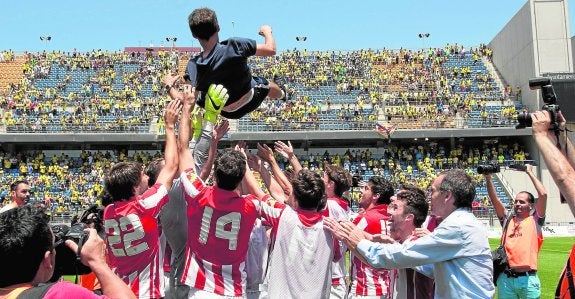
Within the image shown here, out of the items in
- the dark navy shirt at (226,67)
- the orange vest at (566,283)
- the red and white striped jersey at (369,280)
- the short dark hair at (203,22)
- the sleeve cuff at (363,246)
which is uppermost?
the short dark hair at (203,22)

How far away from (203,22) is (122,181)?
4.60ft

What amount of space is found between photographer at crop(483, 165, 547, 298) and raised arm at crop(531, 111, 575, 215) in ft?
11.5

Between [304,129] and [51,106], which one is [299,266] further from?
[51,106]

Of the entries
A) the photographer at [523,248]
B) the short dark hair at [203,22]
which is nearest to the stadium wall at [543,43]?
the photographer at [523,248]

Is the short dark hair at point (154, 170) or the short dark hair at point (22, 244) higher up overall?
the short dark hair at point (154, 170)

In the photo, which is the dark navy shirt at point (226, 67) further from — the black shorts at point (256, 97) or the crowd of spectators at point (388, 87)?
the crowd of spectators at point (388, 87)

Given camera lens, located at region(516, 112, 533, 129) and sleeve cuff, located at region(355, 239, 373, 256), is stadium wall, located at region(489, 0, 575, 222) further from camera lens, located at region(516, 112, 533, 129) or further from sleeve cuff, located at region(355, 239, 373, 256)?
sleeve cuff, located at region(355, 239, 373, 256)

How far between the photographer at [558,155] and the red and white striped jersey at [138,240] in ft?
8.74

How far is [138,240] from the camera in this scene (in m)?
4.48

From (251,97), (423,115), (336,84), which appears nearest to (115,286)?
(251,97)

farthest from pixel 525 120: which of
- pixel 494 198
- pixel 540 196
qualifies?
pixel 494 198

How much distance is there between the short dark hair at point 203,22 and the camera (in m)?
4.60

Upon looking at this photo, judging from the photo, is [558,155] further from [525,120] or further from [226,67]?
[226,67]

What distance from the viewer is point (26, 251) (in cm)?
251
